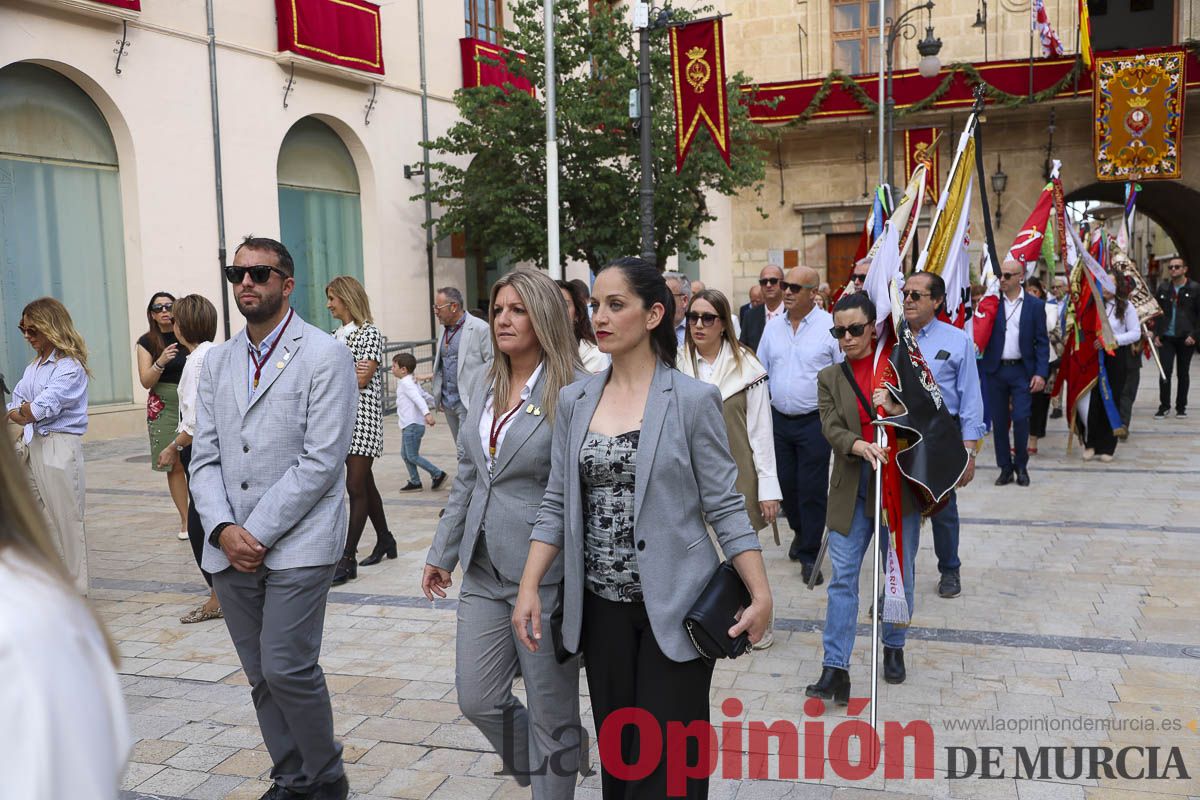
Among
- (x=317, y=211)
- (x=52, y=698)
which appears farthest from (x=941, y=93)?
(x=52, y=698)

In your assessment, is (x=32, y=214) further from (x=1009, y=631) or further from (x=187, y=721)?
(x=1009, y=631)

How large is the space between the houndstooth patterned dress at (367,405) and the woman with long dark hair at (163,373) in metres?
1.22

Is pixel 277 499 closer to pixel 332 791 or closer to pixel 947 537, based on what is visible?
pixel 332 791

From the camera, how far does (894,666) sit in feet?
16.1

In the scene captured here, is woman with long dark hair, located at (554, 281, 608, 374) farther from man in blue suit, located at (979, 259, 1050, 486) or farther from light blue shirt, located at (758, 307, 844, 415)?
man in blue suit, located at (979, 259, 1050, 486)

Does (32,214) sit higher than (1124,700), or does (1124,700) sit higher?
(32,214)

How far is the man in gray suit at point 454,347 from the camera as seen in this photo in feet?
23.1

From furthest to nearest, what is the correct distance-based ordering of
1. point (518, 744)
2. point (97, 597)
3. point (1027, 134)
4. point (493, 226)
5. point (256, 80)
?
point (1027, 134) → point (493, 226) → point (256, 80) → point (97, 597) → point (518, 744)

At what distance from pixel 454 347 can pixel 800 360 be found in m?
2.73

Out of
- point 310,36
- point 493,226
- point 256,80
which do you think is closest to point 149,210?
point 256,80

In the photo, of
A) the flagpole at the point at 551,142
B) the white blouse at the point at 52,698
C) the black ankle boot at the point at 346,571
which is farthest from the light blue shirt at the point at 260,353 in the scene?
the flagpole at the point at 551,142

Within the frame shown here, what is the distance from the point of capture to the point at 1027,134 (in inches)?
997

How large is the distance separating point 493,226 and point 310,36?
4.03m

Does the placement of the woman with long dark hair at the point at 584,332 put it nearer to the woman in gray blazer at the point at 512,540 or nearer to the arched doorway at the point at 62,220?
the woman in gray blazer at the point at 512,540
